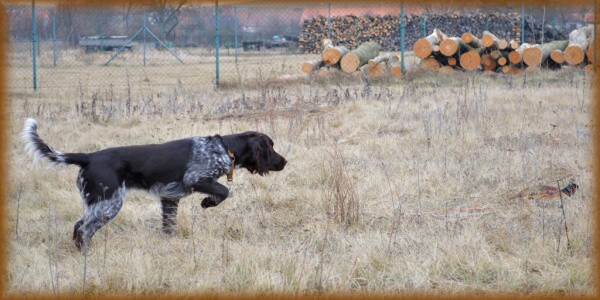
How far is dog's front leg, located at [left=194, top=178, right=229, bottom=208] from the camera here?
197 inches

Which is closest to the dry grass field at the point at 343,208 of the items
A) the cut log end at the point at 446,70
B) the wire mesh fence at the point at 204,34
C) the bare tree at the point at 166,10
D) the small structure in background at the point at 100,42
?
the cut log end at the point at 446,70

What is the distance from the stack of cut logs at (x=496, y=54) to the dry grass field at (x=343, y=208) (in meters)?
5.18

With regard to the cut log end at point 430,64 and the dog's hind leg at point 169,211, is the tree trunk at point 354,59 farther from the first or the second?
the dog's hind leg at point 169,211

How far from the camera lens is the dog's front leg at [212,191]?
500cm

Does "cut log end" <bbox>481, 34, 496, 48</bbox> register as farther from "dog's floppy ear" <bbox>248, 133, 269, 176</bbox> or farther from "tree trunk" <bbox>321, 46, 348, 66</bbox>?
"dog's floppy ear" <bbox>248, 133, 269, 176</bbox>

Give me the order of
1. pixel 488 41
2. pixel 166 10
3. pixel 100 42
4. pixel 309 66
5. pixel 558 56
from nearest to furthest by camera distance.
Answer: pixel 309 66 → pixel 558 56 → pixel 488 41 → pixel 100 42 → pixel 166 10

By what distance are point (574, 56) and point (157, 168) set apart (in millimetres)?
12921

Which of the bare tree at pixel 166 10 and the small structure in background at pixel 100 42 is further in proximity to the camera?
the bare tree at pixel 166 10

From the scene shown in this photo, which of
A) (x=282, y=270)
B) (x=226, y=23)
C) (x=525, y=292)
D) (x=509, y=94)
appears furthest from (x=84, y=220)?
(x=226, y=23)

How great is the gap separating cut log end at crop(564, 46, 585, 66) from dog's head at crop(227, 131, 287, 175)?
38.7ft

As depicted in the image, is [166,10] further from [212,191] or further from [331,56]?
[212,191]

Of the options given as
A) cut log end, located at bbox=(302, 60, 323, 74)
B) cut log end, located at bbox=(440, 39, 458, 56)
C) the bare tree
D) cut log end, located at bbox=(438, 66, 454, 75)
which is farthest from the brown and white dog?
the bare tree

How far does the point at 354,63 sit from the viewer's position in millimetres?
15328

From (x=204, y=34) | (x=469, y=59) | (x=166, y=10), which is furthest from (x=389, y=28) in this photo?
(x=469, y=59)
